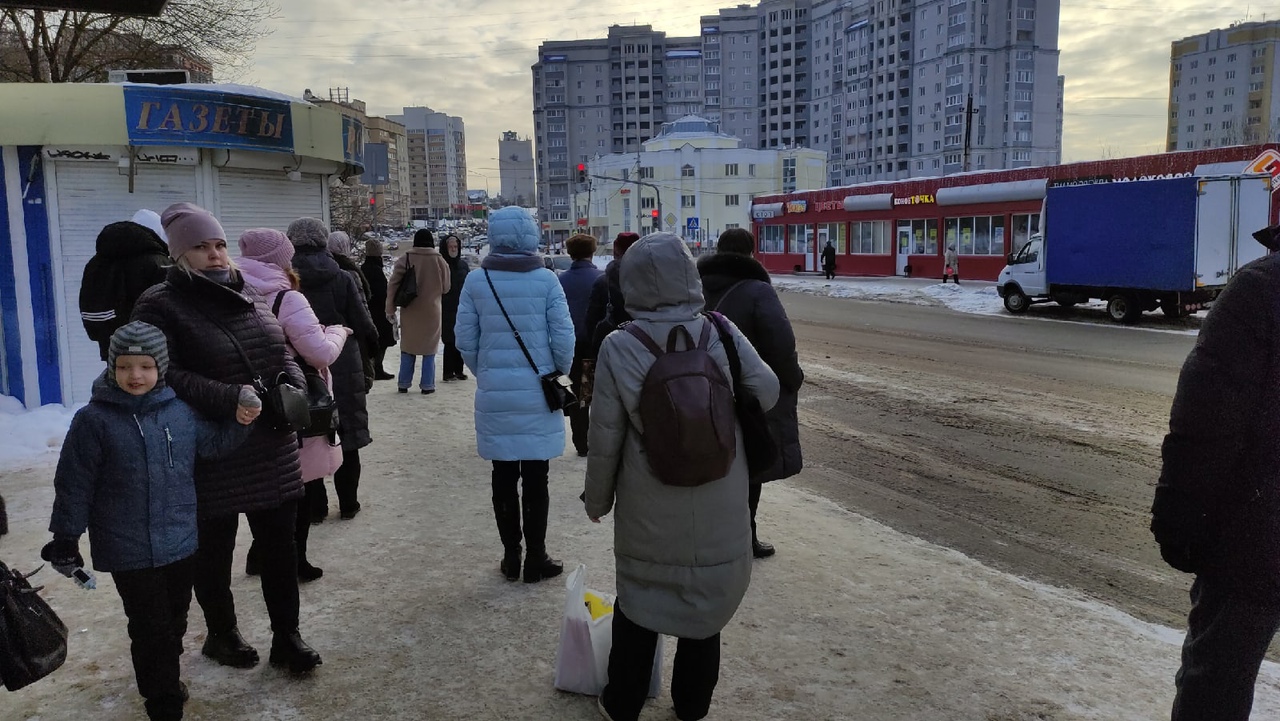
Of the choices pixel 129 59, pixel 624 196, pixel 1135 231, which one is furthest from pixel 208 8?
pixel 624 196

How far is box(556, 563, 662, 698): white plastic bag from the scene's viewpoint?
339 cm

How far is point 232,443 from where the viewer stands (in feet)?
10.7

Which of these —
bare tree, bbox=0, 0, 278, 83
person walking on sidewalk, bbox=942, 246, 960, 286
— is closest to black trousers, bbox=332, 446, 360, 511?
bare tree, bbox=0, 0, 278, 83

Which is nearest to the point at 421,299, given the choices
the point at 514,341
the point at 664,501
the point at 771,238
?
the point at 514,341

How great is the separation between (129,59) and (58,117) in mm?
13948

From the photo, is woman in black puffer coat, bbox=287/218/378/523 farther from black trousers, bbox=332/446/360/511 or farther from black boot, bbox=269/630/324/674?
black boot, bbox=269/630/324/674

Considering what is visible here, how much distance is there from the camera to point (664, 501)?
2.90m

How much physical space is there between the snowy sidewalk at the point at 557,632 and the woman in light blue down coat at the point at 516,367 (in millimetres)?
348

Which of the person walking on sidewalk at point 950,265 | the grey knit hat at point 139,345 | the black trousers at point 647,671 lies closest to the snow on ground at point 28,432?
the grey knit hat at point 139,345

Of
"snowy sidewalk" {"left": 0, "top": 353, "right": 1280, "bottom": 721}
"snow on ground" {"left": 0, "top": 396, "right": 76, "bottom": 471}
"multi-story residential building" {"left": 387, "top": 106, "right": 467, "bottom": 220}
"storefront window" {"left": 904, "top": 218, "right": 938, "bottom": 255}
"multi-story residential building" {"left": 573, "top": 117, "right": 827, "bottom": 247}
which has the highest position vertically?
"multi-story residential building" {"left": 387, "top": 106, "right": 467, "bottom": 220}

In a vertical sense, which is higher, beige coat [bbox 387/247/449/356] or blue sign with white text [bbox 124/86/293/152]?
blue sign with white text [bbox 124/86/293/152]

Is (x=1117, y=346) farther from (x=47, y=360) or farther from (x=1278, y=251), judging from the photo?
(x=47, y=360)

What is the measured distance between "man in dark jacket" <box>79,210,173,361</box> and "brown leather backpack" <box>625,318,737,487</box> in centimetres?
377

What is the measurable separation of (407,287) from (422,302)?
265 millimetres
